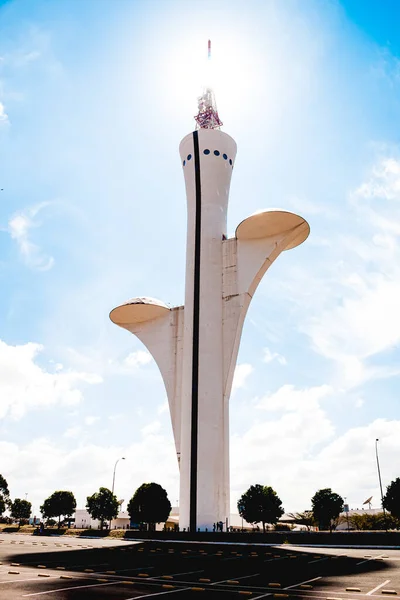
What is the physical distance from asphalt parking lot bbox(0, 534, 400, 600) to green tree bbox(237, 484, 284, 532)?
89.7ft

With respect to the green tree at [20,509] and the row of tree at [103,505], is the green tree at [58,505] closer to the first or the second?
the row of tree at [103,505]

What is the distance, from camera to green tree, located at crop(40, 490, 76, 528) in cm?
5062

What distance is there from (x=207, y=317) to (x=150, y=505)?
603 inches

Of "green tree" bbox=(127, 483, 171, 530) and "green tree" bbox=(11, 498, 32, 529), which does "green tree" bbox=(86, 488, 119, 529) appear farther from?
"green tree" bbox=(11, 498, 32, 529)

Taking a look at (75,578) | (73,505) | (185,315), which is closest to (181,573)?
(75,578)

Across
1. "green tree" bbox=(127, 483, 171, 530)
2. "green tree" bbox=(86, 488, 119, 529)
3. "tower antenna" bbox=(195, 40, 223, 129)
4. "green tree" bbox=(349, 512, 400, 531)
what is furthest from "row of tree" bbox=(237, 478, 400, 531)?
"tower antenna" bbox=(195, 40, 223, 129)

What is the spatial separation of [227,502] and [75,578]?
2194 cm

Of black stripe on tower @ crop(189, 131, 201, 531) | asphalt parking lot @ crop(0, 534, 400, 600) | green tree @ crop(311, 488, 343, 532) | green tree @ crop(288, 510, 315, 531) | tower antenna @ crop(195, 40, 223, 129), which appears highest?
tower antenna @ crop(195, 40, 223, 129)

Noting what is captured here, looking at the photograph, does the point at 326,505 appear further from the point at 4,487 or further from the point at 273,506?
the point at 4,487

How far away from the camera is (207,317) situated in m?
34.6

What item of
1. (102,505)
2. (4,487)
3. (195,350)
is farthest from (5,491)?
(195,350)

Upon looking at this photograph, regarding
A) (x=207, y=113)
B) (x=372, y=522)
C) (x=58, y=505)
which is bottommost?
(x=372, y=522)

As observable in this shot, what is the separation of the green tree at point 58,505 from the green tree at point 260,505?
19015 mm

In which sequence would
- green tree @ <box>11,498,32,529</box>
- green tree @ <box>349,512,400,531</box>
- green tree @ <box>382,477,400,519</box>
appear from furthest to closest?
green tree @ <box>11,498,32,529</box>, green tree @ <box>349,512,400,531</box>, green tree @ <box>382,477,400,519</box>
